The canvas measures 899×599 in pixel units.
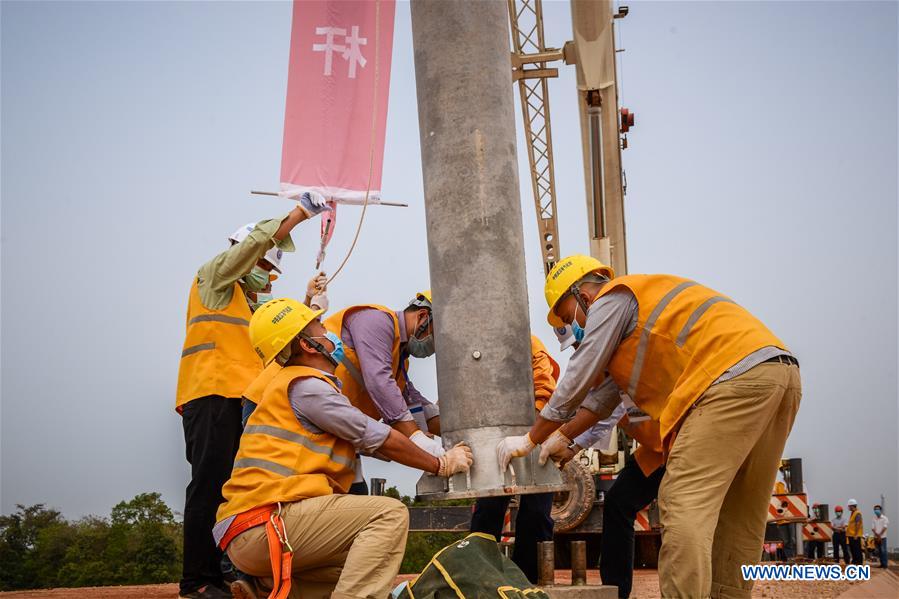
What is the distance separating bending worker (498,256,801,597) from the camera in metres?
3.79

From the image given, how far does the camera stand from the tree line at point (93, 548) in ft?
47.2

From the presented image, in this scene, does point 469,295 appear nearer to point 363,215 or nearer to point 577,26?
point 363,215

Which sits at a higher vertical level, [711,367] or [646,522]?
[711,367]

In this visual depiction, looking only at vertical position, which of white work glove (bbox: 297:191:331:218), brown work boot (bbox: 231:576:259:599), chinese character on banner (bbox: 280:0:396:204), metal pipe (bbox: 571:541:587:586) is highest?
chinese character on banner (bbox: 280:0:396:204)

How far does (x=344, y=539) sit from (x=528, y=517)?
6.63ft

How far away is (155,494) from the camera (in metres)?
16.4

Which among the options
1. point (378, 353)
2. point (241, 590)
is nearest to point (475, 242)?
point (378, 353)

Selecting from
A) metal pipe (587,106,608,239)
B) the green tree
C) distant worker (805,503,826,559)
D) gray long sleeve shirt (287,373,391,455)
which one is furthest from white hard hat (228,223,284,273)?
distant worker (805,503,826,559)

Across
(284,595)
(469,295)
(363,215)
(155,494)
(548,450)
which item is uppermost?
(363,215)

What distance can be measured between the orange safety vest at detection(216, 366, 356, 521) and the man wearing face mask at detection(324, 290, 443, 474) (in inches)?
29.7

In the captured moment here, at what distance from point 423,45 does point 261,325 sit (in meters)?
2.00

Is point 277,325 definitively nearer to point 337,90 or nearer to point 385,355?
point 385,355

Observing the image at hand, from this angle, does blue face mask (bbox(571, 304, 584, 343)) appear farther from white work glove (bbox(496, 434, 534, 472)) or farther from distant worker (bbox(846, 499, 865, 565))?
distant worker (bbox(846, 499, 865, 565))

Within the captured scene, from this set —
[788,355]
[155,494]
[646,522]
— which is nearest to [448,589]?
[788,355]
